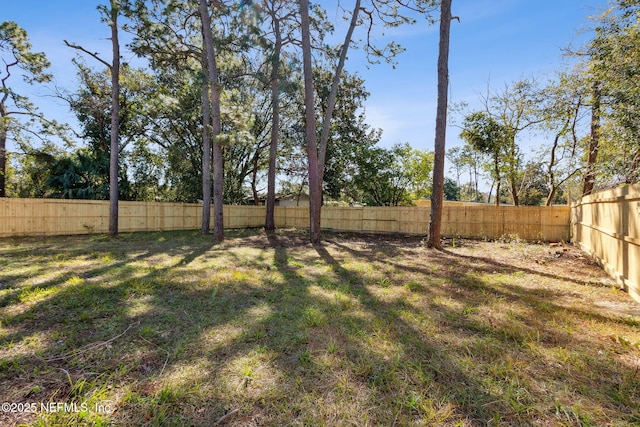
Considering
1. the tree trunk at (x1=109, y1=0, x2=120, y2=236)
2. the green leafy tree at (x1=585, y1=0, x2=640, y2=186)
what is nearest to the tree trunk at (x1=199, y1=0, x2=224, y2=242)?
the tree trunk at (x1=109, y1=0, x2=120, y2=236)

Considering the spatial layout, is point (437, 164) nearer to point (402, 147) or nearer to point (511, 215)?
point (511, 215)

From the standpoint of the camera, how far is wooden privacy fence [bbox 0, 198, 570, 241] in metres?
9.58

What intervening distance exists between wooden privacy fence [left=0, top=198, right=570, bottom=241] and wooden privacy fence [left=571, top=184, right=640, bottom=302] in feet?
11.9

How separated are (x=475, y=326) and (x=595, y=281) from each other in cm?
320

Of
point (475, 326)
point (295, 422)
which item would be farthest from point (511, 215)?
point (295, 422)

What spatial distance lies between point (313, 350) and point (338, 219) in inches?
469

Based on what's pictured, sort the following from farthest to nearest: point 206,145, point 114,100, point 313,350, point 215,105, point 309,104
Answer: point 206,145, point 114,100, point 215,105, point 309,104, point 313,350

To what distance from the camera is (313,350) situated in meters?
2.27

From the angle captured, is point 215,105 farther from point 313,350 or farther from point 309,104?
point 313,350

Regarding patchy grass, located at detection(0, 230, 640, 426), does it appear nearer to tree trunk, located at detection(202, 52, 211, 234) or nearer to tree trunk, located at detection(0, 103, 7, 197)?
tree trunk, located at detection(202, 52, 211, 234)

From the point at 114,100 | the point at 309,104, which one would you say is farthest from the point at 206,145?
the point at 309,104

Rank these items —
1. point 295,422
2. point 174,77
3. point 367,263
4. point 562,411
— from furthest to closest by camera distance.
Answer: point 174,77 → point 367,263 → point 562,411 → point 295,422

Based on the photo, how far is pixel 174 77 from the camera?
13.8 meters

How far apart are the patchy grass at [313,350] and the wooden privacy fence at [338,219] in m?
6.24
